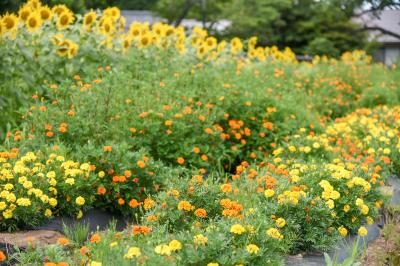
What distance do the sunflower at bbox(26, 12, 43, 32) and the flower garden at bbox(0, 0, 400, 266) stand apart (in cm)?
2

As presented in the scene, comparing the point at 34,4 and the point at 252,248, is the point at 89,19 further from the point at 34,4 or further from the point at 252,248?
the point at 252,248

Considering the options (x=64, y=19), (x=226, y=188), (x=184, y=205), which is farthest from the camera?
(x=64, y=19)

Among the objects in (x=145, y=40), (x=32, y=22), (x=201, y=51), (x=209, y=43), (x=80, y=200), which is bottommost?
(x=80, y=200)

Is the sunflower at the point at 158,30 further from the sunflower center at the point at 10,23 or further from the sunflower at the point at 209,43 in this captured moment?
the sunflower center at the point at 10,23

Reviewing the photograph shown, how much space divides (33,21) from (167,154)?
94.4 inches

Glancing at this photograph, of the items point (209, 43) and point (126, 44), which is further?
point (209, 43)

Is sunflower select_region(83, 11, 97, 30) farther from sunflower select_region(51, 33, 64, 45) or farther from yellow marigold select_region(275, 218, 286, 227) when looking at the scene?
yellow marigold select_region(275, 218, 286, 227)

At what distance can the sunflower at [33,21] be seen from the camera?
258 inches

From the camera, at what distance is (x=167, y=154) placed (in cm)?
546

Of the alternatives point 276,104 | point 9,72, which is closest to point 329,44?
point 276,104

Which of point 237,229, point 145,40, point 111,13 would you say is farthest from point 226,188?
point 111,13

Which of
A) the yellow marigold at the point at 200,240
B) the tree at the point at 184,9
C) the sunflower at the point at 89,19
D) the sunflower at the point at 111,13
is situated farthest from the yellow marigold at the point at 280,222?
the tree at the point at 184,9

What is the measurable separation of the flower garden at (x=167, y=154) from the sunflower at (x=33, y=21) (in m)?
0.02

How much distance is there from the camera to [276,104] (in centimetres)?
669
